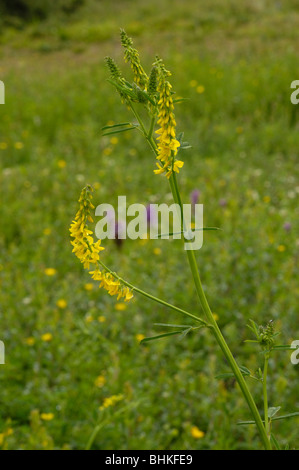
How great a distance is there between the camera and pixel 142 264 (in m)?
3.20

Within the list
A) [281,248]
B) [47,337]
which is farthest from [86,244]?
[281,248]

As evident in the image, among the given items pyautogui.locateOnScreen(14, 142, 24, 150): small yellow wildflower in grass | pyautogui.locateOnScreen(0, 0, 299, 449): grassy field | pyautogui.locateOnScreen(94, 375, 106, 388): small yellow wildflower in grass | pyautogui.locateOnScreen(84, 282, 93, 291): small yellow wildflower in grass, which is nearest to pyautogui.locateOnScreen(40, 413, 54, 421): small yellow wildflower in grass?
pyautogui.locateOnScreen(0, 0, 299, 449): grassy field

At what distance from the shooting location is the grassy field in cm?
214

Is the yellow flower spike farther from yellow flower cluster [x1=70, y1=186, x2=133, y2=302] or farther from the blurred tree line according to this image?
→ the blurred tree line

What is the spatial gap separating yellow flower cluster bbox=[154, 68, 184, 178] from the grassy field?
4.31 ft

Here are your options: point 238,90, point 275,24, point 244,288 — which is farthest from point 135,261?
point 275,24

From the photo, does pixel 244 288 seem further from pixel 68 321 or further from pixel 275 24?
pixel 275 24

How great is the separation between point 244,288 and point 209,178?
1.57 metres

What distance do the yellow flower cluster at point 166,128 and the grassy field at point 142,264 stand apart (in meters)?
1.31

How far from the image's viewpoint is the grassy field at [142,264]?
2137mm

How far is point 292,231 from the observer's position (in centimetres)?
334

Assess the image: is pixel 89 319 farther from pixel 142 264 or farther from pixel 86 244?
pixel 86 244

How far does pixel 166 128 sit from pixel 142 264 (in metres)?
2.45

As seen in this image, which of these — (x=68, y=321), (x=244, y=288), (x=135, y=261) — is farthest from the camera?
(x=135, y=261)
